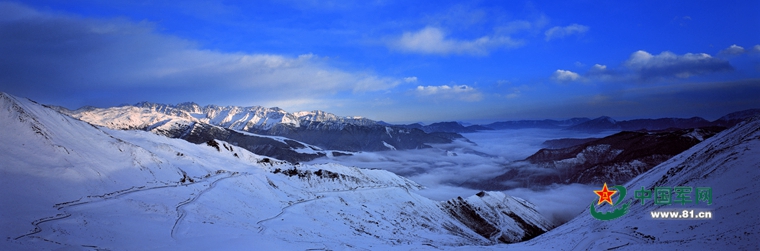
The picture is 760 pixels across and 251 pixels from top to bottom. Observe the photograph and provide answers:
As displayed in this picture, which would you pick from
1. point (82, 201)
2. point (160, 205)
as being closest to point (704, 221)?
point (160, 205)

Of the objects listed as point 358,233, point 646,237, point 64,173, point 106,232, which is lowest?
point 358,233

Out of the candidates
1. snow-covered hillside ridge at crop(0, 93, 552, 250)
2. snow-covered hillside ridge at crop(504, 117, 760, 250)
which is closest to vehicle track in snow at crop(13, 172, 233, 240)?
snow-covered hillside ridge at crop(0, 93, 552, 250)

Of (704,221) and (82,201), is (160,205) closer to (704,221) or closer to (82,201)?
(82,201)

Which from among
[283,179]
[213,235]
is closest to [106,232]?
[213,235]

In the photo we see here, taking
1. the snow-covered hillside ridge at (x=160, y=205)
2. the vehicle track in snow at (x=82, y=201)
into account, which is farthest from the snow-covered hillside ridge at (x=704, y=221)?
the vehicle track in snow at (x=82, y=201)

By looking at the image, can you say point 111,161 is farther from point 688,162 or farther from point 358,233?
point 688,162
